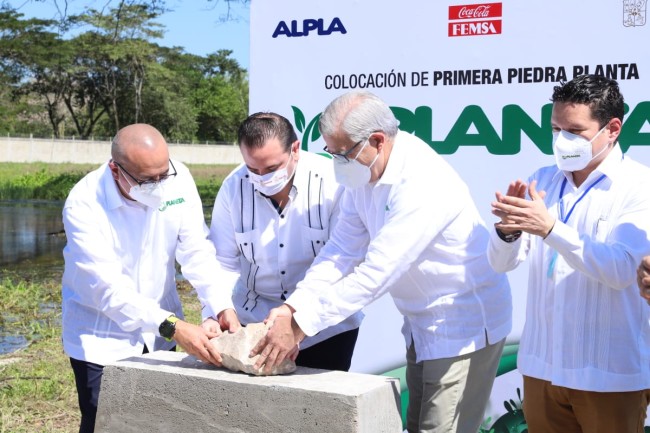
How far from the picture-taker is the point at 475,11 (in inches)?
148

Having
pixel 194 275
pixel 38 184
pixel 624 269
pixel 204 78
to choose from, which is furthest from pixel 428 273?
pixel 204 78

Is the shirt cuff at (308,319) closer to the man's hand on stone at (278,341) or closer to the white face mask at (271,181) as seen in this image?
the man's hand on stone at (278,341)

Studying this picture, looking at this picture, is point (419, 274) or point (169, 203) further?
point (169, 203)

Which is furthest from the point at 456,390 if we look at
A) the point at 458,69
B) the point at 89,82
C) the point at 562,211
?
the point at 89,82

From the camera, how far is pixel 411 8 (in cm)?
389

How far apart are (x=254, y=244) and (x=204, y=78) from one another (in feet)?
161

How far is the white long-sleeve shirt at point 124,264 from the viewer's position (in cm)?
302

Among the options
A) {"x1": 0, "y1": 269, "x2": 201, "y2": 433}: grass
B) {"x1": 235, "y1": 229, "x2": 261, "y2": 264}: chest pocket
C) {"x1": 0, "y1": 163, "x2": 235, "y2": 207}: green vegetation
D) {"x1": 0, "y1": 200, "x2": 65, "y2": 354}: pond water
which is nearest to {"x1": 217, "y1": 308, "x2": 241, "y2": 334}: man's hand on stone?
{"x1": 235, "y1": 229, "x2": 261, "y2": 264}: chest pocket

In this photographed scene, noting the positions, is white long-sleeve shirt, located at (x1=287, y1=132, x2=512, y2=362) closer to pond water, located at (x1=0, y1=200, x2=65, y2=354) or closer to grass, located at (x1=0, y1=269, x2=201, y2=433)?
grass, located at (x1=0, y1=269, x2=201, y2=433)

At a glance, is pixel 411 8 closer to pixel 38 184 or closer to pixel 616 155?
pixel 616 155

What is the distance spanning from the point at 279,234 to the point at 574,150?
1.20 metres

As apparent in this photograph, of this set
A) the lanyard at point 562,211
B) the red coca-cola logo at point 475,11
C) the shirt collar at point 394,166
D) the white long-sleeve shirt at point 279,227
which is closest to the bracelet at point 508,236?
the lanyard at point 562,211

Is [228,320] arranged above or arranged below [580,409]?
above

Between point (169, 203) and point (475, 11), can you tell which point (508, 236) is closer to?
point (169, 203)
